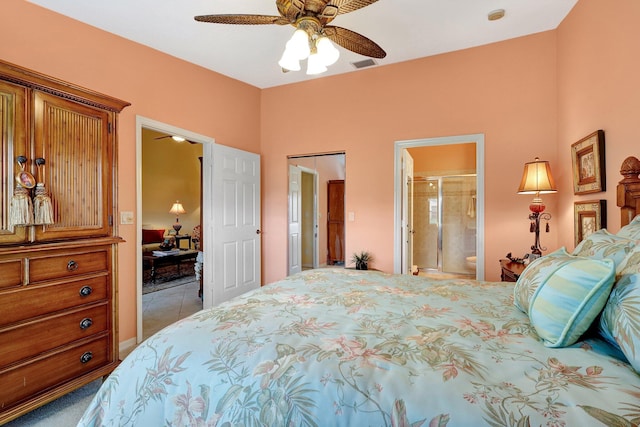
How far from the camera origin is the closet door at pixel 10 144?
5.47 ft

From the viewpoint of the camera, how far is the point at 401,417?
0.73m

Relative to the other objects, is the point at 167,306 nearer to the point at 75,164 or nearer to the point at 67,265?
the point at 67,265

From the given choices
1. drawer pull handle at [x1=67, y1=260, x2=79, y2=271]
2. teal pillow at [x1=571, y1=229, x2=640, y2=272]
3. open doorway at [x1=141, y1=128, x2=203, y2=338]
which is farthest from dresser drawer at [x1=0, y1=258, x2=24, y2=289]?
teal pillow at [x1=571, y1=229, x2=640, y2=272]

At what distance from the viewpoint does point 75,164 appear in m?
1.97

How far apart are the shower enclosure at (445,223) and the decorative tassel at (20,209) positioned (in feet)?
17.9

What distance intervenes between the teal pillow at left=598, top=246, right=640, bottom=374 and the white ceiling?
249 centimetres

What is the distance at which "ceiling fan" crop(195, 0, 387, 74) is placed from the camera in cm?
181

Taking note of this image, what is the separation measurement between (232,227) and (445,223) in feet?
13.1

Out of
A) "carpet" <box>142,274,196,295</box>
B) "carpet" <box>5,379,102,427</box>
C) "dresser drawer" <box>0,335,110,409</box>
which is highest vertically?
"dresser drawer" <box>0,335,110,409</box>

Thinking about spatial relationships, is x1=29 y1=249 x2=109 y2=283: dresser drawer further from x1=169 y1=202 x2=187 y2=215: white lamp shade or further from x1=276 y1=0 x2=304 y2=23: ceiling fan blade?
x1=169 y1=202 x2=187 y2=215: white lamp shade

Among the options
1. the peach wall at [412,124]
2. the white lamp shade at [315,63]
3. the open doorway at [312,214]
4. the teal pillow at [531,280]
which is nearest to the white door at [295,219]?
the open doorway at [312,214]

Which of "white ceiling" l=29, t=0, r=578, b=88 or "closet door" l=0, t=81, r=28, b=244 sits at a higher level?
"white ceiling" l=29, t=0, r=578, b=88

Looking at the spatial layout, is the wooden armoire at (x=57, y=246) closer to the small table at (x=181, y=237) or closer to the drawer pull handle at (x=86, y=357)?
the drawer pull handle at (x=86, y=357)

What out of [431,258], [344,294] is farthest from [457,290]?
[431,258]
